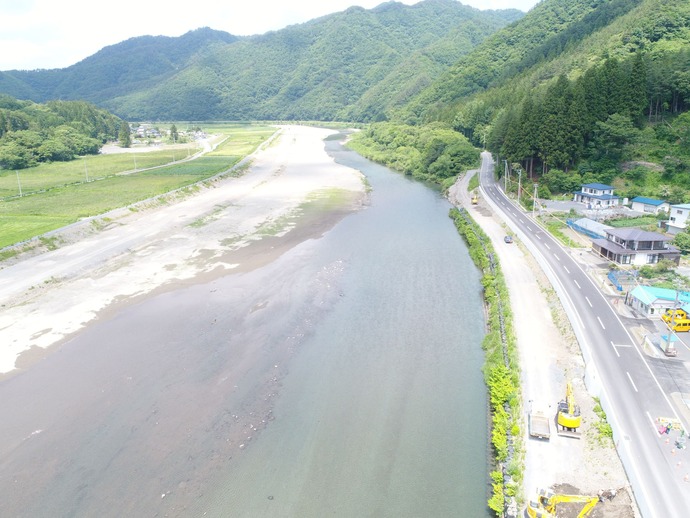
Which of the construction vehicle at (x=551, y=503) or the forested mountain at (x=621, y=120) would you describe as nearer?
the construction vehicle at (x=551, y=503)

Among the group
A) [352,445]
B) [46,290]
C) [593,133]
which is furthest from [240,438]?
[593,133]

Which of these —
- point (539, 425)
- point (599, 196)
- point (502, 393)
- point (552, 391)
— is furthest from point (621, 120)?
point (539, 425)

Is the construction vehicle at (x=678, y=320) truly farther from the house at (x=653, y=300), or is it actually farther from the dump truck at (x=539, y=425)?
the dump truck at (x=539, y=425)

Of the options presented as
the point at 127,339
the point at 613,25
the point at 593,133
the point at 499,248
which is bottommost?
the point at 127,339

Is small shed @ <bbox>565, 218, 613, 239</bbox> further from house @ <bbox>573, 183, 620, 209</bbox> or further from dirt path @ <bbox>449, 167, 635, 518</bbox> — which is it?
dirt path @ <bbox>449, 167, 635, 518</bbox>

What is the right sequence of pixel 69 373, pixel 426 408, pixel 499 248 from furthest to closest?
pixel 499 248, pixel 69 373, pixel 426 408

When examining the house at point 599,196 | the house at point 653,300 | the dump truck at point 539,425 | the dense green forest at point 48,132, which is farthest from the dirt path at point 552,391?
the dense green forest at point 48,132

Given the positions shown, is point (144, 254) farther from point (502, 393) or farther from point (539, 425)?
point (539, 425)

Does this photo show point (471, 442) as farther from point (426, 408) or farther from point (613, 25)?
point (613, 25)
